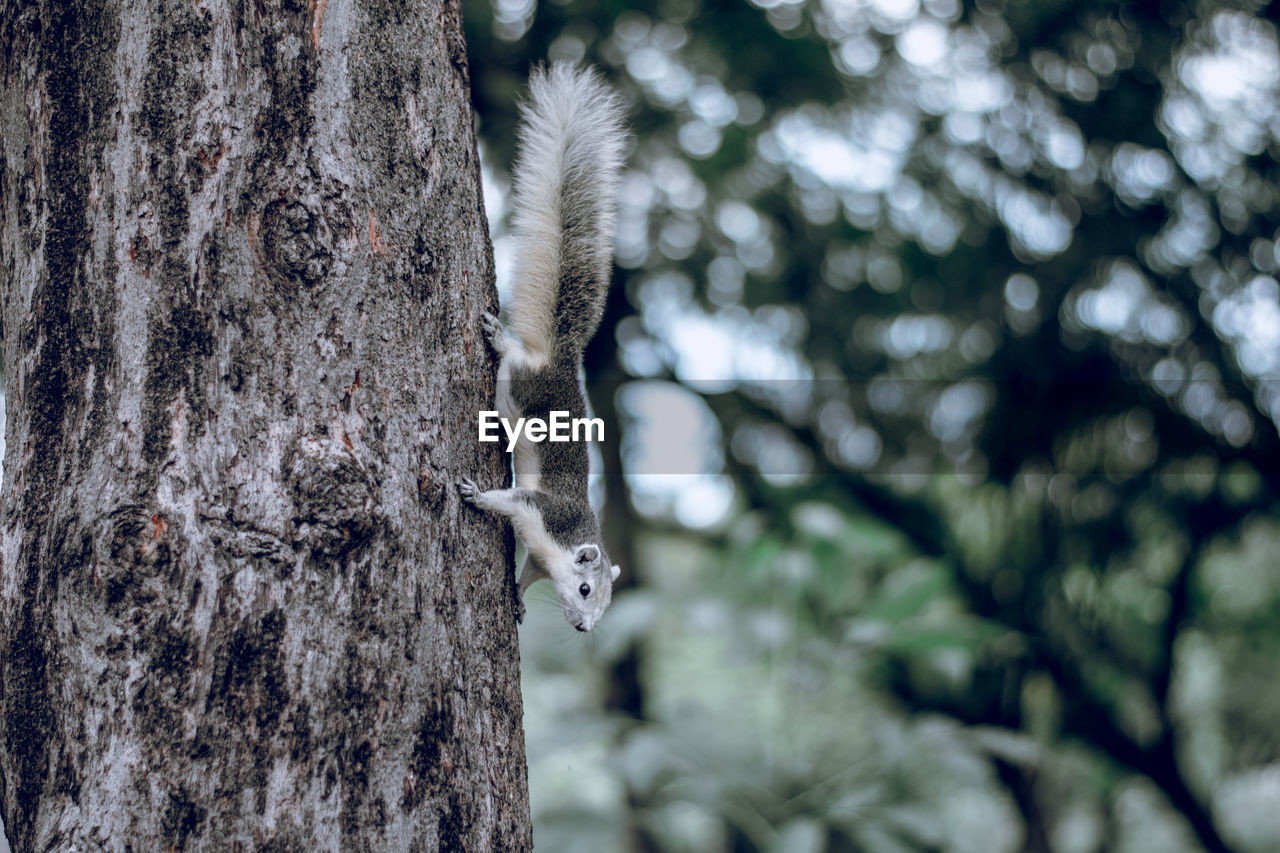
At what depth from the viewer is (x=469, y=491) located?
1.32 m

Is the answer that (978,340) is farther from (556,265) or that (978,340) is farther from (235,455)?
(235,455)

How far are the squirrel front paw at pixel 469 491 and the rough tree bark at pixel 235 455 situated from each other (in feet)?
0.07

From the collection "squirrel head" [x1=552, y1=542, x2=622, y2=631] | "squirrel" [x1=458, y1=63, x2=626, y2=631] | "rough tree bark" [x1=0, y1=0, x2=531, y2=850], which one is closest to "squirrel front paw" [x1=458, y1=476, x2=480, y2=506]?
"rough tree bark" [x1=0, y1=0, x2=531, y2=850]

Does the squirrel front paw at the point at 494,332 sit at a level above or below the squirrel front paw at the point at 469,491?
above

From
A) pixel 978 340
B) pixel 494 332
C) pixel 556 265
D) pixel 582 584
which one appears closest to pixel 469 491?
pixel 494 332

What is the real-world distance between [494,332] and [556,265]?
0.43 metres

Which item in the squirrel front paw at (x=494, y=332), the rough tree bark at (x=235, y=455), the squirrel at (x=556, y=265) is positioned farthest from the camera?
the squirrel at (x=556, y=265)

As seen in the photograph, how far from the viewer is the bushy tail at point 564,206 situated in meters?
1.80

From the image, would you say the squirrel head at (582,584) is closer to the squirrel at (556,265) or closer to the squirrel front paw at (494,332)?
the squirrel at (556,265)

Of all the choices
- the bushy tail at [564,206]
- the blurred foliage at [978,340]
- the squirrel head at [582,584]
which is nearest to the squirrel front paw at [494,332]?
the bushy tail at [564,206]

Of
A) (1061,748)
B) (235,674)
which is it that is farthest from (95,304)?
(1061,748)

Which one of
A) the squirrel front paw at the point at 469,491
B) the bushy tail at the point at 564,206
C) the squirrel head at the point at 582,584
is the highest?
the bushy tail at the point at 564,206

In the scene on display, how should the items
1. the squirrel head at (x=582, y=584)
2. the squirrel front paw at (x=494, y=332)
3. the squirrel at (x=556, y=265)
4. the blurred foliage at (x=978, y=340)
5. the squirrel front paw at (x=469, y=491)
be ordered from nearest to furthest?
the squirrel front paw at (x=469, y=491) → the squirrel front paw at (x=494, y=332) → the squirrel at (x=556, y=265) → the squirrel head at (x=582, y=584) → the blurred foliage at (x=978, y=340)

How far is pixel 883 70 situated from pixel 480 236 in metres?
3.84
